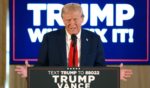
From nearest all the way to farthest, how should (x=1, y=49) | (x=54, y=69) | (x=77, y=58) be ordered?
(x=54, y=69), (x=77, y=58), (x=1, y=49)

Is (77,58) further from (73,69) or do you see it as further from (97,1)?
(97,1)

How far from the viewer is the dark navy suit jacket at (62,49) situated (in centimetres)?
216

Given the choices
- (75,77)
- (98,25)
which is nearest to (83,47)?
(75,77)

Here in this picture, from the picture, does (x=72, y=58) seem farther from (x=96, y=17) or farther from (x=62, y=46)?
(x=96, y=17)

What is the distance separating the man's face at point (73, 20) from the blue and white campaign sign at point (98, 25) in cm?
195

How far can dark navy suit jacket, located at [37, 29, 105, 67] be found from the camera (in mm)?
2160

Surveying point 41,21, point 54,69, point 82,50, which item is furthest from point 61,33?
point 41,21

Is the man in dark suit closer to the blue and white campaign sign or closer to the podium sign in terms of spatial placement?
the podium sign

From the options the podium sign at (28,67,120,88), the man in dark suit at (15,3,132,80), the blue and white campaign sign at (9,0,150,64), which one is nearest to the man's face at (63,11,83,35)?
the man in dark suit at (15,3,132,80)

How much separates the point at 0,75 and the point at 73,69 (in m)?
2.30

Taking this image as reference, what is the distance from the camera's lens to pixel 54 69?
186 centimetres

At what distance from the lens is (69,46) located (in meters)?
2.15

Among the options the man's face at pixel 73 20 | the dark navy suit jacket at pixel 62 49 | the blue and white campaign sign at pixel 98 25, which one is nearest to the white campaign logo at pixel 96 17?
the blue and white campaign sign at pixel 98 25

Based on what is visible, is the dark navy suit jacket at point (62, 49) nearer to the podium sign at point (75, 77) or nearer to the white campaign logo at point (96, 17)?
the podium sign at point (75, 77)
